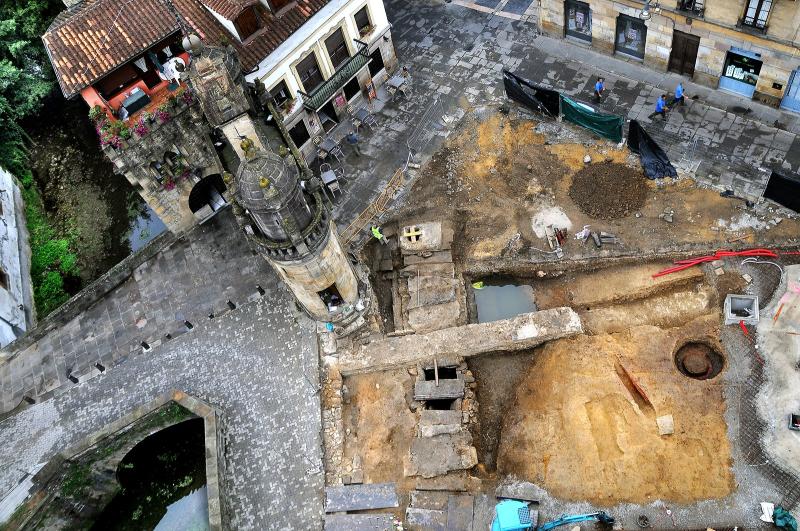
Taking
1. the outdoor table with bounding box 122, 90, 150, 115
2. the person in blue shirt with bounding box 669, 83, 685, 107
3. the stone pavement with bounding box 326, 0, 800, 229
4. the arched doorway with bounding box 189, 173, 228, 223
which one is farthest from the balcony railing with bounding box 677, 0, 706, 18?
Answer: the outdoor table with bounding box 122, 90, 150, 115

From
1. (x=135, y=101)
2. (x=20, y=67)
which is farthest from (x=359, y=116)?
(x=20, y=67)

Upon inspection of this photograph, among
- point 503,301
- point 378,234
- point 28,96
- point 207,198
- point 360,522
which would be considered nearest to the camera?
point 360,522

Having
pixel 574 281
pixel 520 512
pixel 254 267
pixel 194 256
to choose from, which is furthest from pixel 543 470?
pixel 194 256

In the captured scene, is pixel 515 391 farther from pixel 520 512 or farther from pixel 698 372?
pixel 698 372

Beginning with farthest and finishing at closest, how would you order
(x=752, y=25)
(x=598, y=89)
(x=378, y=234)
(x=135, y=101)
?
(x=598, y=89) → (x=378, y=234) → (x=752, y=25) → (x=135, y=101)

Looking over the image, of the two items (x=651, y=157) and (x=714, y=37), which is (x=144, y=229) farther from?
(x=714, y=37)

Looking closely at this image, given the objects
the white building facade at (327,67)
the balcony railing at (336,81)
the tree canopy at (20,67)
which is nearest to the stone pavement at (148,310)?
the white building facade at (327,67)

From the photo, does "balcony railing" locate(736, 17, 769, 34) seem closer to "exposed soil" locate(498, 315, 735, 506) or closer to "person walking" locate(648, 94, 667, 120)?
"person walking" locate(648, 94, 667, 120)
